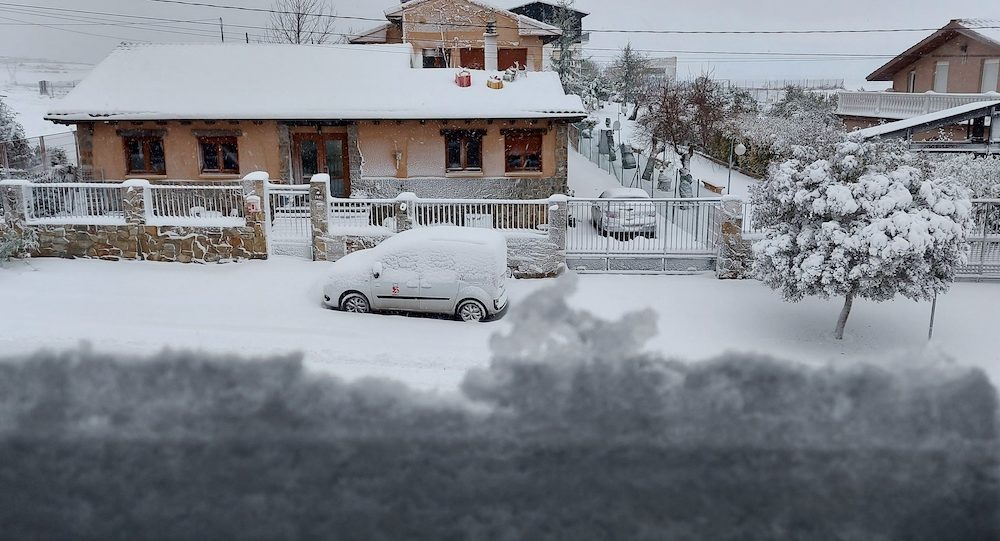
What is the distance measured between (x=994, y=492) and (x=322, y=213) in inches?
488

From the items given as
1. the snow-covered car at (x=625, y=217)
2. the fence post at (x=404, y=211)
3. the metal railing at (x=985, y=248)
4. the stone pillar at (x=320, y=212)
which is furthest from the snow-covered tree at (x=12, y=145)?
the metal railing at (x=985, y=248)

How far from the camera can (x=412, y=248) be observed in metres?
13.1

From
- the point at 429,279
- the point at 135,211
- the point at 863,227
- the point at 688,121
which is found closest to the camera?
the point at 863,227

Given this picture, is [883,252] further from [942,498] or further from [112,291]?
[112,291]

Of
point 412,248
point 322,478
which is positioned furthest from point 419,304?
point 322,478

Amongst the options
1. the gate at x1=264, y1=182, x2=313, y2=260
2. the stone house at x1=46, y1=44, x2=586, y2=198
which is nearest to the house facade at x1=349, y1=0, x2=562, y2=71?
the stone house at x1=46, y1=44, x2=586, y2=198

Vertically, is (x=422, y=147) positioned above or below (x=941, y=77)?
below

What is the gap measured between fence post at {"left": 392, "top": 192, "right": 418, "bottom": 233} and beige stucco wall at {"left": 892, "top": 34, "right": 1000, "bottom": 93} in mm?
27626

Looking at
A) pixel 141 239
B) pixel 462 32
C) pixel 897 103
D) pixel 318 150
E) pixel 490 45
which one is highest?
pixel 462 32

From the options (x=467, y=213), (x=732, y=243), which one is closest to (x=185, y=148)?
(x=467, y=213)

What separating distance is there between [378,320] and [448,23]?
23815 millimetres

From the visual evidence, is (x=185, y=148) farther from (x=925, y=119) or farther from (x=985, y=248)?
(x=925, y=119)

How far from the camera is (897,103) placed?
3078cm

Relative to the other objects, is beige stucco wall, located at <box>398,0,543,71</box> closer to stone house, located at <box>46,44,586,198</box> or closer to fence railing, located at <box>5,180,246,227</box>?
stone house, located at <box>46,44,586,198</box>
